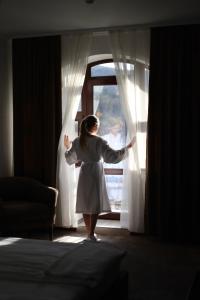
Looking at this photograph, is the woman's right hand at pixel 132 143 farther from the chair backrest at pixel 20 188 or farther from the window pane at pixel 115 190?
the chair backrest at pixel 20 188

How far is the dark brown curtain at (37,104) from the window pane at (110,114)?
809mm

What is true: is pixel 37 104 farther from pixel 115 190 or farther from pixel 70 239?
pixel 70 239

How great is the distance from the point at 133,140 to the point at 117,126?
0.81m

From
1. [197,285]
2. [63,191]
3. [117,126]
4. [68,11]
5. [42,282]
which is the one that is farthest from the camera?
[117,126]

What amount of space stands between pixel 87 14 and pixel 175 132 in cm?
173

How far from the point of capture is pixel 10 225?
4.40 meters

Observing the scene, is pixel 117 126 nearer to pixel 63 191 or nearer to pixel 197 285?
pixel 63 191

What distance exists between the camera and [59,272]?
2.20 m

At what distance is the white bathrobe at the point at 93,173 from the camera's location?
463 cm

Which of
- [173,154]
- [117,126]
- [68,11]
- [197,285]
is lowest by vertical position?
[197,285]

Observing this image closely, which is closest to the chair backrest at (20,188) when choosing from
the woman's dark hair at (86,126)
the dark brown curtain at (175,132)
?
the woman's dark hair at (86,126)

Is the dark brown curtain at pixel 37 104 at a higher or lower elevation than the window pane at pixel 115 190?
higher

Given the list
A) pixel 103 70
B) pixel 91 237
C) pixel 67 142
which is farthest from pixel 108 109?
pixel 91 237

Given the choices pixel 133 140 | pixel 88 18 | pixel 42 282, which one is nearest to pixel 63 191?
pixel 133 140
